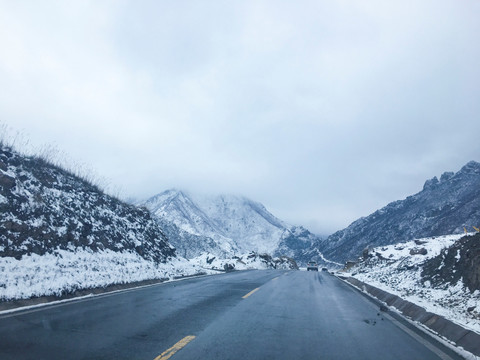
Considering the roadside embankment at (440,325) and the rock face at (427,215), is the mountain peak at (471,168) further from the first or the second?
the roadside embankment at (440,325)

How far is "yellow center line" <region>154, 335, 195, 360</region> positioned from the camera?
16.8 ft

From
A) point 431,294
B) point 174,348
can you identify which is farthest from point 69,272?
point 431,294

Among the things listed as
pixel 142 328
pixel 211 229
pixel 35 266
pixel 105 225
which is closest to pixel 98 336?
pixel 142 328

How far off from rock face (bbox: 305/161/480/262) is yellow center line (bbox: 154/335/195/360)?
76679 mm

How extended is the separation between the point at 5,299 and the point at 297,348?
7.66m

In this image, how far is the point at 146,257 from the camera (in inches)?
859

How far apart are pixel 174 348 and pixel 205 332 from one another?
A: 1278 mm

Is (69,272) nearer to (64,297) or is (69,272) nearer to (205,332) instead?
(64,297)

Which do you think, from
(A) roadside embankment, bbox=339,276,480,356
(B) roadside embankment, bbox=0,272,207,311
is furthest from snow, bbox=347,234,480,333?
(B) roadside embankment, bbox=0,272,207,311

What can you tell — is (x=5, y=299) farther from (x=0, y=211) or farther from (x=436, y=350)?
(x=436, y=350)

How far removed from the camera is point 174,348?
18.3 feet

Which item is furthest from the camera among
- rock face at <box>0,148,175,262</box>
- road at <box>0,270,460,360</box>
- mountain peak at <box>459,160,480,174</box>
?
mountain peak at <box>459,160,480,174</box>

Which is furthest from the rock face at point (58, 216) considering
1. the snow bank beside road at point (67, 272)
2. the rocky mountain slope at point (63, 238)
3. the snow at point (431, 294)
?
the snow at point (431, 294)

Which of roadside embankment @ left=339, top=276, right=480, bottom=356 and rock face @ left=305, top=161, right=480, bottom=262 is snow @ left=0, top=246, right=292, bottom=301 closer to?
roadside embankment @ left=339, top=276, right=480, bottom=356
